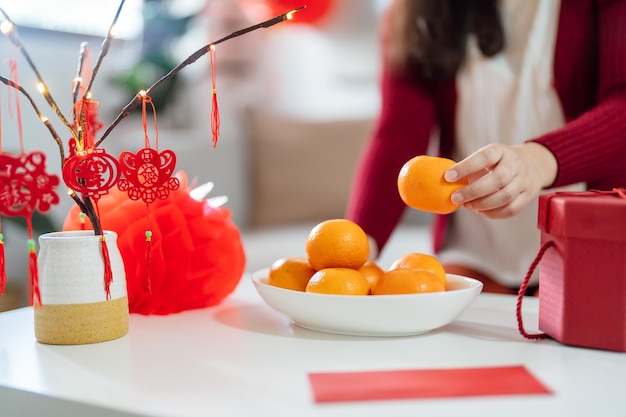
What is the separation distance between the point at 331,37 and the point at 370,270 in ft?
9.25

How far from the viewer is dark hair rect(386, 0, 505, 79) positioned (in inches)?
58.6

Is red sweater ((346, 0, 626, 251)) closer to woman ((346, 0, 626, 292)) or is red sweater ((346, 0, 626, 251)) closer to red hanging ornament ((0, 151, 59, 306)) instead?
woman ((346, 0, 626, 292))

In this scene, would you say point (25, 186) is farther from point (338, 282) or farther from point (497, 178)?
point (497, 178)

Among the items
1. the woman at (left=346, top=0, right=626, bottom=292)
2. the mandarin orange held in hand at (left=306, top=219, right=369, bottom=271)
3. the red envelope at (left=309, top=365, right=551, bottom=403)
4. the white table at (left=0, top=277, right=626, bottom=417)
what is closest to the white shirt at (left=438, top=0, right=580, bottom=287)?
the woman at (left=346, top=0, right=626, bottom=292)

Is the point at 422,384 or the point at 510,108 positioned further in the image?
the point at 510,108

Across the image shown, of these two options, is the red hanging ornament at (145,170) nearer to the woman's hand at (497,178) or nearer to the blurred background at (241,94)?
the woman's hand at (497,178)

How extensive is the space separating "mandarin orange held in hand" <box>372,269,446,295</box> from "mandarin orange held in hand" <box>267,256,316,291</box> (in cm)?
10

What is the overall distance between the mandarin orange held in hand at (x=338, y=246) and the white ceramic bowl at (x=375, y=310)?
66mm

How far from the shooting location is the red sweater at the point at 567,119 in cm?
114

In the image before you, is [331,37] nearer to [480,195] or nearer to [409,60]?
[409,60]

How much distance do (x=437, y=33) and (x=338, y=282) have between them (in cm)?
84

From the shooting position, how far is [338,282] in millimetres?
841

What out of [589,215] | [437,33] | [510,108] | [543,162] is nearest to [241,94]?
[437,33]

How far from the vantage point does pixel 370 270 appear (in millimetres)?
929
